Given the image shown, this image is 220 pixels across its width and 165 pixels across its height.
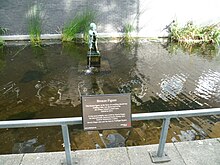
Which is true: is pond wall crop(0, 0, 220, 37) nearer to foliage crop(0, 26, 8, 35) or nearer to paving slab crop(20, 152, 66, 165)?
foliage crop(0, 26, 8, 35)

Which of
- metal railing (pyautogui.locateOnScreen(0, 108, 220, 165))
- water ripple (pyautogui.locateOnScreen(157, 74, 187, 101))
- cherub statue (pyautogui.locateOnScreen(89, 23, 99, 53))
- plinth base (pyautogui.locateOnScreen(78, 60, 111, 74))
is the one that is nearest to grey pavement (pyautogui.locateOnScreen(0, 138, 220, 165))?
metal railing (pyautogui.locateOnScreen(0, 108, 220, 165))

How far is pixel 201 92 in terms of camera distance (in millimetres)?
5047

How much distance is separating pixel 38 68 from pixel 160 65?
3.38 m

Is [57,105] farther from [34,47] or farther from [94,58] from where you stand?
[34,47]

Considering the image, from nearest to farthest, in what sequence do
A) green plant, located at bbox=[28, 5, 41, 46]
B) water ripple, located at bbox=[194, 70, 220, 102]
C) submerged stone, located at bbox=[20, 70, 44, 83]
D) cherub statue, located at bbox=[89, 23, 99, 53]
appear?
water ripple, located at bbox=[194, 70, 220, 102]
submerged stone, located at bbox=[20, 70, 44, 83]
cherub statue, located at bbox=[89, 23, 99, 53]
green plant, located at bbox=[28, 5, 41, 46]

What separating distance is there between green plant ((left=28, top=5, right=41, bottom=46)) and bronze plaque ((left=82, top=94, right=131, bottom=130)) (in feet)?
21.2

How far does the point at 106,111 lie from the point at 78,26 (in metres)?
6.47

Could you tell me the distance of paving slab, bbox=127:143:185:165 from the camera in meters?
2.48

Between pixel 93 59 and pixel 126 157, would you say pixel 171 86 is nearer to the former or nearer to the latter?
pixel 93 59

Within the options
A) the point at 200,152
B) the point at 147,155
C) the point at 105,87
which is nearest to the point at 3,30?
the point at 105,87

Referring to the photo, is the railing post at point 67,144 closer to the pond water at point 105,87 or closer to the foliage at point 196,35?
the pond water at point 105,87

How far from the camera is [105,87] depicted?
5.07 m

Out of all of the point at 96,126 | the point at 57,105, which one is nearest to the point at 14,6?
the point at 57,105

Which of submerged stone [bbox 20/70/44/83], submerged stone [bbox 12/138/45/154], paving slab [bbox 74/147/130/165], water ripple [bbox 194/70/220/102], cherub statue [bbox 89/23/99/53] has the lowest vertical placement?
submerged stone [bbox 12/138/45/154]
